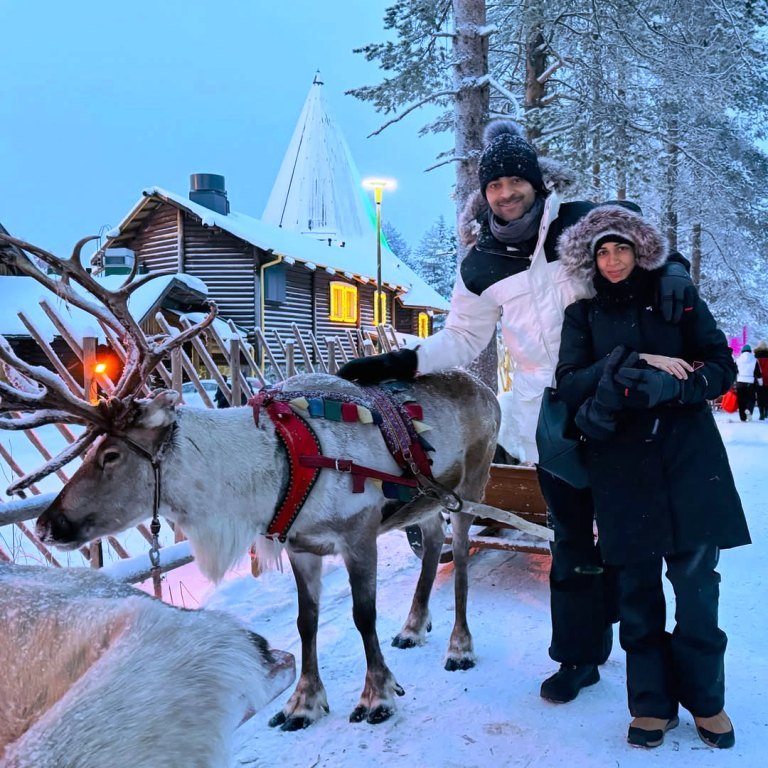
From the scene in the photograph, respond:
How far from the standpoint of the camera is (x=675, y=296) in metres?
2.43

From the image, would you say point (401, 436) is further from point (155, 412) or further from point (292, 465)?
point (155, 412)

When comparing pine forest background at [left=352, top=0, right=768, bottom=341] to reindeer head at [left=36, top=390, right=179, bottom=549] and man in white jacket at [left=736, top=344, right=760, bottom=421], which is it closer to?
man in white jacket at [left=736, top=344, right=760, bottom=421]

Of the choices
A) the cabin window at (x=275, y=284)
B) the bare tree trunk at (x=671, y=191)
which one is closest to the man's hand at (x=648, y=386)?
the bare tree trunk at (x=671, y=191)

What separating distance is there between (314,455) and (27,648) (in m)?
1.71

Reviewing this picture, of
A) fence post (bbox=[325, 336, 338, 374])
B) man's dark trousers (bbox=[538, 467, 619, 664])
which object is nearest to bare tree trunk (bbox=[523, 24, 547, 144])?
fence post (bbox=[325, 336, 338, 374])

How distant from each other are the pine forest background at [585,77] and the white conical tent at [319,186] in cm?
1874

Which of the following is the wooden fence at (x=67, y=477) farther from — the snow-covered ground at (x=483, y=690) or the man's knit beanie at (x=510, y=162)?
the man's knit beanie at (x=510, y=162)

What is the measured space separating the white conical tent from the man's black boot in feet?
91.2

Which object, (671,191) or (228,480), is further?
(671,191)

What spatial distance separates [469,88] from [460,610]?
217 inches

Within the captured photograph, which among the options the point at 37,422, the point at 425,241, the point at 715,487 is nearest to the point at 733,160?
the point at 715,487

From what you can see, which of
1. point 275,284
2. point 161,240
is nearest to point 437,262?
point 275,284

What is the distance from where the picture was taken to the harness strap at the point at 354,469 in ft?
8.71

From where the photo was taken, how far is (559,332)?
2920 millimetres
